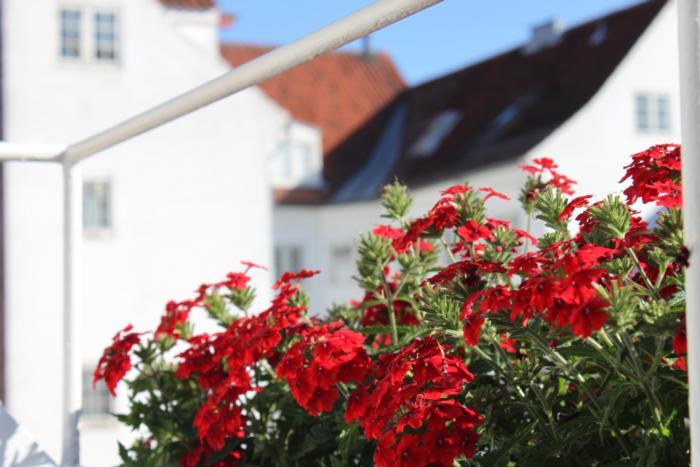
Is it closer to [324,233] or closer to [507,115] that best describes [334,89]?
[324,233]

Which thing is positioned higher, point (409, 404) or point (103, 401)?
point (409, 404)

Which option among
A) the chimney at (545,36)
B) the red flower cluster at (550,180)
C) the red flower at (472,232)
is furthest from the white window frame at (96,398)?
the red flower at (472,232)

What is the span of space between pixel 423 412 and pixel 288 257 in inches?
757

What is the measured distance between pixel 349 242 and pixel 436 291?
19.2 m

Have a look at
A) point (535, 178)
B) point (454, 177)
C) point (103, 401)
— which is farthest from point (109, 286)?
point (535, 178)

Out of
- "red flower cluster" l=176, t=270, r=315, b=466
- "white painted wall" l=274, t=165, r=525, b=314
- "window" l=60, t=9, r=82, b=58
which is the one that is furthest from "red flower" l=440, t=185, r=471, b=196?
"white painted wall" l=274, t=165, r=525, b=314

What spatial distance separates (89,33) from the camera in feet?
52.1

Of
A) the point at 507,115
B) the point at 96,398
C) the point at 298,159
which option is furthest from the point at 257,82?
the point at 298,159

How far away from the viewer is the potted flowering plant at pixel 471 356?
1.53 metres

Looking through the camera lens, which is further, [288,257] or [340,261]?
[340,261]

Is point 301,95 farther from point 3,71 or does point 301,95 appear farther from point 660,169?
point 660,169

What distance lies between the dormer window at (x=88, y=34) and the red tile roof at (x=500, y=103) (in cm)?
477

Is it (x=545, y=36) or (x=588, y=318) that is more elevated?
(x=545, y=36)

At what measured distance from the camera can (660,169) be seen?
176 cm
